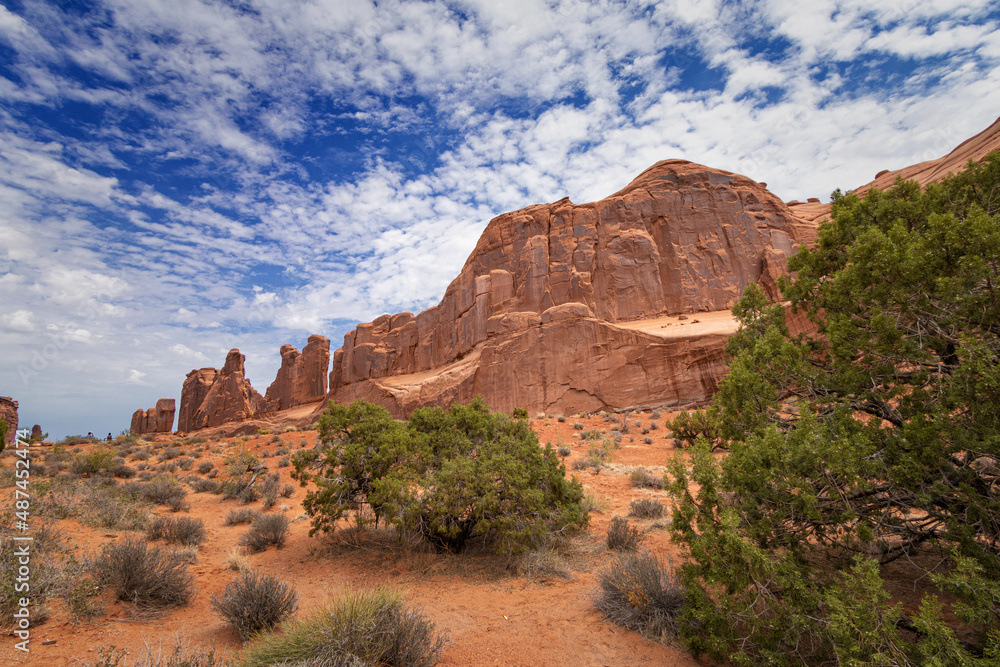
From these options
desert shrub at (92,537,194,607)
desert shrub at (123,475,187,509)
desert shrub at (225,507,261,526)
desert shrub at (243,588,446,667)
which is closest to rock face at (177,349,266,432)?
desert shrub at (123,475,187,509)

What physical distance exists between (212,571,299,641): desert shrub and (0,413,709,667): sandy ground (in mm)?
202

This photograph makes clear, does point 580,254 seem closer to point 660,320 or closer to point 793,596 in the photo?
point 660,320

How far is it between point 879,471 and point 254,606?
7041 millimetres

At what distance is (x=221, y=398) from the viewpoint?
230 feet

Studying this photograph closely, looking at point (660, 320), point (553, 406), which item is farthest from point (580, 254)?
point (553, 406)

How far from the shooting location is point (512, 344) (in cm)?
3716

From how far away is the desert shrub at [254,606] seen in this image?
17.1 feet

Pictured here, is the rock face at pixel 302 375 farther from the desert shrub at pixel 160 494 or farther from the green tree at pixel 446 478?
the green tree at pixel 446 478

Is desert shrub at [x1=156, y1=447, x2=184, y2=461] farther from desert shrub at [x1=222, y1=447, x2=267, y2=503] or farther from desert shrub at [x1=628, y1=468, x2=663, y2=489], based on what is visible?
desert shrub at [x1=628, y1=468, x2=663, y2=489]

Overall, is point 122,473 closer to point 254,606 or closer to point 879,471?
point 254,606

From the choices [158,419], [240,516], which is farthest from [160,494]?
[158,419]

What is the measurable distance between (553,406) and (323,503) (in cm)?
2667

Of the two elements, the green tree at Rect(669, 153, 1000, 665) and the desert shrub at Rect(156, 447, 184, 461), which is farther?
the desert shrub at Rect(156, 447, 184, 461)

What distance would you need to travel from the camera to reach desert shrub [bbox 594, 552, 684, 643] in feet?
16.5
